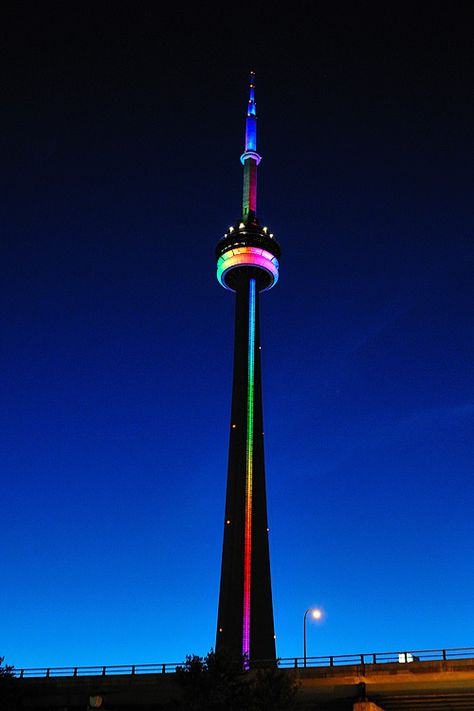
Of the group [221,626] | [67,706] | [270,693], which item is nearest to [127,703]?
[67,706]

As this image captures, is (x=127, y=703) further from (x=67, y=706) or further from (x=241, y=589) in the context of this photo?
(x=241, y=589)

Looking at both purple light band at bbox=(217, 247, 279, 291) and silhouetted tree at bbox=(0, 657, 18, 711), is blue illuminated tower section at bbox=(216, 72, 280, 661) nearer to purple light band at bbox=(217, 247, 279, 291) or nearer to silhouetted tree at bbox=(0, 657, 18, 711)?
purple light band at bbox=(217, 247, 279, 291)

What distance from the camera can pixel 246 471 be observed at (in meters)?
117

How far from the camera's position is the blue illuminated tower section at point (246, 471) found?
109 meters

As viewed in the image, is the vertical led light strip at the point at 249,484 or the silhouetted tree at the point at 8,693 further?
the vertical led light strip at the point at 249,484

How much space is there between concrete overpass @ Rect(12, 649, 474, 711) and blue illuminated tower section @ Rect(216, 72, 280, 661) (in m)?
33.3

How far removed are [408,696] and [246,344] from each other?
7379 cm

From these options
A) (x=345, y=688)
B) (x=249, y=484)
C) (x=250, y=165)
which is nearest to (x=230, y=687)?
(x=345, y=688)

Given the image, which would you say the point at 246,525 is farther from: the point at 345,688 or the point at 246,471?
the point at 345,688

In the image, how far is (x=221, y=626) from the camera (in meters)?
109

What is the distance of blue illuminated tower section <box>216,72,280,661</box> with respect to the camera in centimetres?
10919

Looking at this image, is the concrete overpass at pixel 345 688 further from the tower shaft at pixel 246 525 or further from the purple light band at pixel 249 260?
the purple light band at pixel 249 260

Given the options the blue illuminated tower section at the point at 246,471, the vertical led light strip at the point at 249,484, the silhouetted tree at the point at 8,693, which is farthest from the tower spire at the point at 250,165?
the silhouetted tree at the point at 8,693

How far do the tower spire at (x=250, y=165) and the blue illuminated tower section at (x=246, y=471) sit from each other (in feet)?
2.78
